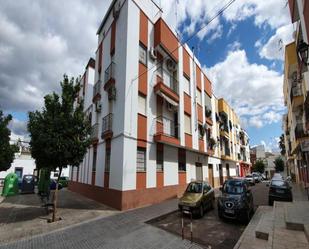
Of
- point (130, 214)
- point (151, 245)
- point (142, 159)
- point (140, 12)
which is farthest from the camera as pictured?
point (140, 12)

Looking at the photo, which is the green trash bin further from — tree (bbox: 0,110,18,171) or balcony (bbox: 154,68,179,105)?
balcony (bbox: 154,68,179,105)

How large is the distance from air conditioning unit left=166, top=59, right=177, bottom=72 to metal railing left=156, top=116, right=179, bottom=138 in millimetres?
4462

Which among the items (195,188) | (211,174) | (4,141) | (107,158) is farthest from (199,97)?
(4,141)

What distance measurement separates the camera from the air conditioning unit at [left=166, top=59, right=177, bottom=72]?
56.6 ft

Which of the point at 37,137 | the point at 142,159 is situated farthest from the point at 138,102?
the point at 37,137

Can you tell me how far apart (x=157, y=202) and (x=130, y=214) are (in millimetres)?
3483

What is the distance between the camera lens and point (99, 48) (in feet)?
62.4

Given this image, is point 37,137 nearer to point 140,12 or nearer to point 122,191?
point 122,191

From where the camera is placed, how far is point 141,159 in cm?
1337

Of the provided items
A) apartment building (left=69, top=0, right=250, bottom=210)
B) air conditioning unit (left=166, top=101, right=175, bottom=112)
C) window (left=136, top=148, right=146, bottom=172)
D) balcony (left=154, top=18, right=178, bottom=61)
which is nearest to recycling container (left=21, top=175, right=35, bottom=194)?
apartment building (left=69, top=0, right=250, bottom=210)

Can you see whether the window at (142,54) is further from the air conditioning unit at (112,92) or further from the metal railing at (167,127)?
the metal railing at (167,127)

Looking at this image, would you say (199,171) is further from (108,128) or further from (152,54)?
(152,54)

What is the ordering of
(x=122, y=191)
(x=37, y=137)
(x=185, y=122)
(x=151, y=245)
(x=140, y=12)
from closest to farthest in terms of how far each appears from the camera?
(x=151, y=245) → (x=37, y=137) → (x=122, y=191) → (x=140, y=12) → (x=185, y=122)

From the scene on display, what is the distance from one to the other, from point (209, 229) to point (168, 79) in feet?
39.1
